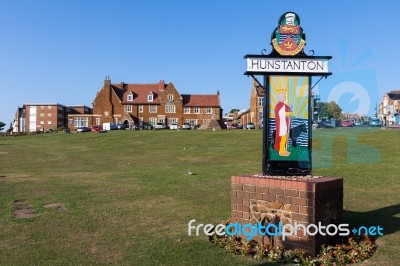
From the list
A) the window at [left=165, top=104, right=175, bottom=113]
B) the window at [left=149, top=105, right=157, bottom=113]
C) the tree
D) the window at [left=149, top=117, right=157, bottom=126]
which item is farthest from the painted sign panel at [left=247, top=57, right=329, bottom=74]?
the window at [left=149, top=117, right=157, bottom=126]

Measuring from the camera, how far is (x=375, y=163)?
1873cm

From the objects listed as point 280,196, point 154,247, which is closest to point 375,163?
point 280,196

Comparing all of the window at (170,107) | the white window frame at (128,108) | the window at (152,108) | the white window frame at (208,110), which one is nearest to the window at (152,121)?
the window at (152,108)

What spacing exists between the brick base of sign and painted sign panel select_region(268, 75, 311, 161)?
979 mm

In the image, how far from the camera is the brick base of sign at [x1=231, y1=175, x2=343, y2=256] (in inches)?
270

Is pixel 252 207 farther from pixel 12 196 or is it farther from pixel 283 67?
pixel 12 196

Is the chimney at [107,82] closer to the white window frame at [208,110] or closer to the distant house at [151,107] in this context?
the distant house at [151,107]

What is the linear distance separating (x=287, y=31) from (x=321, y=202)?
3.84 metres

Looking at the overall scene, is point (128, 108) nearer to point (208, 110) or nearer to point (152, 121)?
point (152, 121)

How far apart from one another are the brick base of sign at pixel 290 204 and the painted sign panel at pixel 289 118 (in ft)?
3.21

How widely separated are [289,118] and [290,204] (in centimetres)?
208

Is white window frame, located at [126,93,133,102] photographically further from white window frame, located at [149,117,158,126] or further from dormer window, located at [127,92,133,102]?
white window frame, located at [149,117,158,126]

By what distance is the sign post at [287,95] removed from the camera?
26.7ft

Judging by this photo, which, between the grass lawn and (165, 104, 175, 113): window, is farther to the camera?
(165, 104, 175, 113): window
